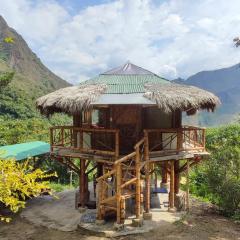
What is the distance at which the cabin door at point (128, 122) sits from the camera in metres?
14.9

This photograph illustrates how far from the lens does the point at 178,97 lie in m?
14.3

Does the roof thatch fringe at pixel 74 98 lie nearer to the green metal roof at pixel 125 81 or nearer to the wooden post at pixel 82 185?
the green metal roof at pixel 125 81

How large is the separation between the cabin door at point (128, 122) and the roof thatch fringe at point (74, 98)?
1.00 metres

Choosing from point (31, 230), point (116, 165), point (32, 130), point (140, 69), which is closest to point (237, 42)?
point (140, 69)

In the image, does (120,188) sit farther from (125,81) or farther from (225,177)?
(225,177)

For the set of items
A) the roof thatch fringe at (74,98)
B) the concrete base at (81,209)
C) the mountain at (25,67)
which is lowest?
the concrete base at (81,209)

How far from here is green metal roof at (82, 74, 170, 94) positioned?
15.0 meters

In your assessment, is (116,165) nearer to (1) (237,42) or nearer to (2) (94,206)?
(2) (94,206)

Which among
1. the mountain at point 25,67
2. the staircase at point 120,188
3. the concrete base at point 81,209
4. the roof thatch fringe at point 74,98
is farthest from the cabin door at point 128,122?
the mountain at point 25,67

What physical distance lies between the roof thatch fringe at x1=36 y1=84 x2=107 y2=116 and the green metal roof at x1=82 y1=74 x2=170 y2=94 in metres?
0.44

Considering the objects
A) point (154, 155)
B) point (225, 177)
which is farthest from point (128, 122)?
point (225, 177)

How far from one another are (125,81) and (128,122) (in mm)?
1795

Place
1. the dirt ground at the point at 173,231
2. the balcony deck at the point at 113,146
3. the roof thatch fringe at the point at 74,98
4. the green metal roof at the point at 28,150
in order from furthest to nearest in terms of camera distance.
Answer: the green metal roof at the point at 28,150 < the balcony deck at the point at 113,146 < the roof thatch fringe at the point at 74,98 < the dirt ground at the point at 173,231

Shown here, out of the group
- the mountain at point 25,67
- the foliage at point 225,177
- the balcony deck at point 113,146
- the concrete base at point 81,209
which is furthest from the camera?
the mountain at point 25,67
